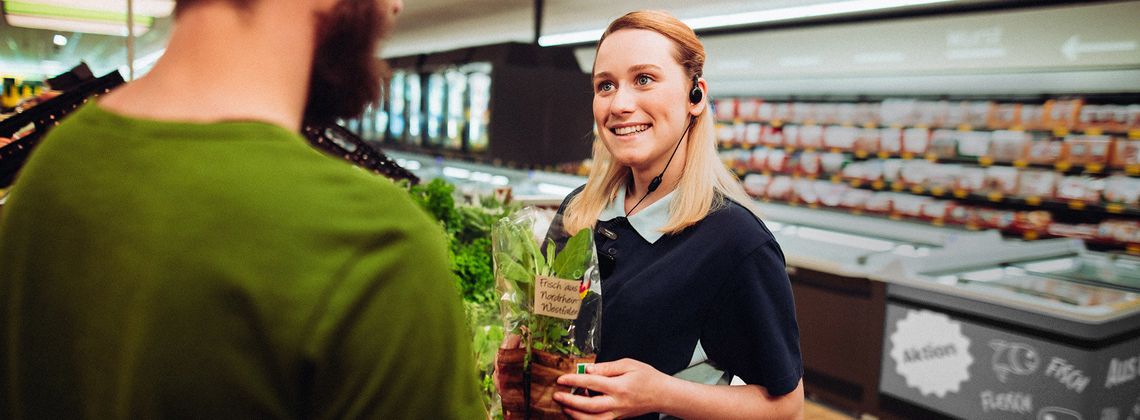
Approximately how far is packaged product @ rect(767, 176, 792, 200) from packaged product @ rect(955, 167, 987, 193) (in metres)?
1.73

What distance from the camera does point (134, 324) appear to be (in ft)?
1.73

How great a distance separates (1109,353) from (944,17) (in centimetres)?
287

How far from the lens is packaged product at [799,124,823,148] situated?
718cm

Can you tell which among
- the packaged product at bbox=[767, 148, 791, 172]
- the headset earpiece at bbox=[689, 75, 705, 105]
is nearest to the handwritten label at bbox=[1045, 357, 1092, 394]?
the headset earpiece at bbox=[689, 75, 705, 105]

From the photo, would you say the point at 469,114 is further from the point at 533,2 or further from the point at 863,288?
the point at 863,288

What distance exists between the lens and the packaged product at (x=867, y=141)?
6.72 meters

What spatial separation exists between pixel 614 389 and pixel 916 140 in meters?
6.25

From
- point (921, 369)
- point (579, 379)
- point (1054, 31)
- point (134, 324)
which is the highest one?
point (1054, 31)

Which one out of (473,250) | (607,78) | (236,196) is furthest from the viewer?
(473,250)

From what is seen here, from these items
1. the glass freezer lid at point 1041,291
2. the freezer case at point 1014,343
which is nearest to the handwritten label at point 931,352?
the freezer case at point 1014,343

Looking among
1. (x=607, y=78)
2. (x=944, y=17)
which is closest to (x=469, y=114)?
(x=944, y=17)

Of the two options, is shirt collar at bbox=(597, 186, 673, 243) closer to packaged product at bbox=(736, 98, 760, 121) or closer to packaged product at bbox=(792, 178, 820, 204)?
packaged product at bbox=(792, 178, 820, 204)

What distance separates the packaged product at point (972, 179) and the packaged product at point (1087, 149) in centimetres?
67

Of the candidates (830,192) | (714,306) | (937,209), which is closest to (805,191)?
(830,192)
